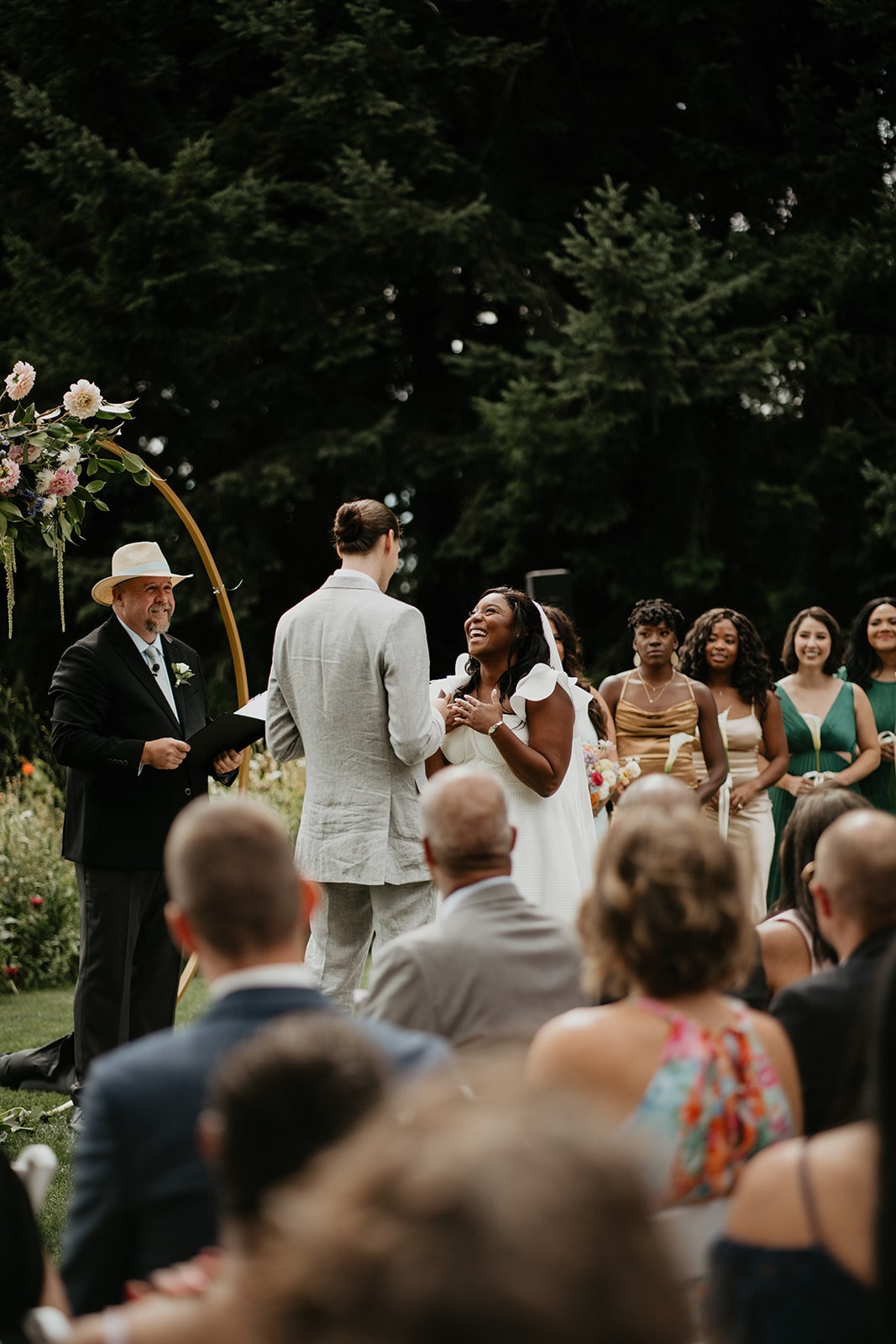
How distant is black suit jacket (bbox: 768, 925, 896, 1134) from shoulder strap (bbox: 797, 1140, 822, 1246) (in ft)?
2.63

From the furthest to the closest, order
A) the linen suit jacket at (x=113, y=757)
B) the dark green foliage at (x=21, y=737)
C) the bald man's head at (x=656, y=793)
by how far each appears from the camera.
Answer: the dark green foliage at (x=21, y=737) < the linen suit jacket at (x=113, y=757) < the bald man's head at (x=656, y=793)

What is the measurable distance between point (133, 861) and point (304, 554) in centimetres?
1236

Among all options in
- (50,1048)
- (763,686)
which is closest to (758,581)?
(763,686)

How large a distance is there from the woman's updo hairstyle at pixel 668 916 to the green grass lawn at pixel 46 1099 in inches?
Result: 90.0

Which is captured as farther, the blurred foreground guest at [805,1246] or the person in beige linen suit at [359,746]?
the person in beige linen suit at [359,746]

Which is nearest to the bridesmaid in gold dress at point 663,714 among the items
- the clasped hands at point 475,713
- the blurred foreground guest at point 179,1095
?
the clasped hands at point 475,713

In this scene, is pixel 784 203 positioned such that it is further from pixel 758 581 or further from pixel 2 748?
pixel 2 748

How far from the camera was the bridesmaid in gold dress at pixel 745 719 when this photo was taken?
24.4ft

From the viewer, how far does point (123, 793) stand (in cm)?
541

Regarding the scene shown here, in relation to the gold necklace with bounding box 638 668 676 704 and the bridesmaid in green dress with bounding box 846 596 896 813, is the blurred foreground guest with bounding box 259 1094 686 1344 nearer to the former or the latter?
the gold necklace with bounding box 638 668 676 704

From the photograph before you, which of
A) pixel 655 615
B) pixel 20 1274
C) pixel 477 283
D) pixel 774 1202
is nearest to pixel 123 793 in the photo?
pixel 655 615

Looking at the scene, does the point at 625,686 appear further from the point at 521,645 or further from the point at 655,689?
the point at 521,645

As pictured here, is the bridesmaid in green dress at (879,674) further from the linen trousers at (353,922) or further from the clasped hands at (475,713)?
the linen trousers at (353,922)

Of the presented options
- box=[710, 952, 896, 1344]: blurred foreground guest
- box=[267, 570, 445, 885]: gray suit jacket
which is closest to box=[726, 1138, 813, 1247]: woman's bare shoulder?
box=[710, 952, 896, 1344]: blurred foreground guest
